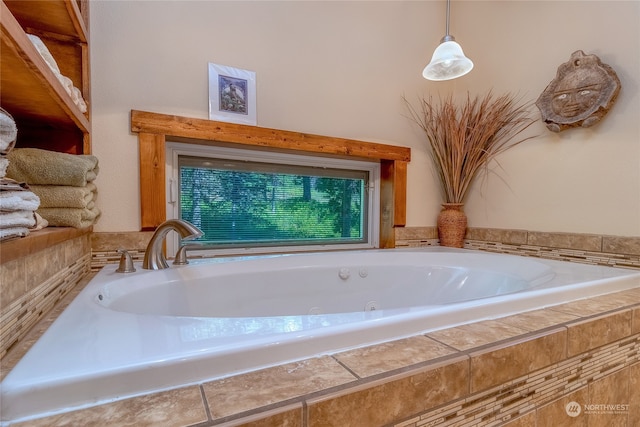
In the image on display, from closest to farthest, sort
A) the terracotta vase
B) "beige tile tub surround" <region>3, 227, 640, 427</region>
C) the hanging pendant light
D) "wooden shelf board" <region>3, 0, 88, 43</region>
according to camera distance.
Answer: "beige tile tub surround" <region>3, 227, 640, 427</region>
"wooden shelf board" <region>3, 0, 88, 43</region>
the hanging pendant light
the terracotta vase

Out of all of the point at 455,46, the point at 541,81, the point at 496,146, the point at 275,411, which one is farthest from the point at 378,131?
the point at 275,411

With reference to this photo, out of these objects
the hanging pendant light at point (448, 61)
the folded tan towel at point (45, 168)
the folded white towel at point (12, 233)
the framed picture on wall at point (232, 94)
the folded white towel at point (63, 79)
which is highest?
the hanging pendant light at point (448, 61)

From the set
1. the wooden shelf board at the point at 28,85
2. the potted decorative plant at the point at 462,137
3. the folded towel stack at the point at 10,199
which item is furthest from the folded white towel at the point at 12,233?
the potted decorative plant at the point at 462,137

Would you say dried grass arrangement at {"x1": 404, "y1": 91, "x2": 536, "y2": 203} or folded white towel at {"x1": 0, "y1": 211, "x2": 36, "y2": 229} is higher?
dried grass arrangement at {"x1": 404, "y1": 91, "x2": 536, "y2": 203}

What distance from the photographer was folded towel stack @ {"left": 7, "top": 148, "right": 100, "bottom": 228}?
857mm

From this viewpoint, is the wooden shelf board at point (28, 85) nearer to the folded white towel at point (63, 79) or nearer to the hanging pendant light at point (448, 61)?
the folded white towel at point (63, 79)

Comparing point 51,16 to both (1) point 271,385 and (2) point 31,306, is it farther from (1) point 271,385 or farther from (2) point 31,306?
(1) point 271,385

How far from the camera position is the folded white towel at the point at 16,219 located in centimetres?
51

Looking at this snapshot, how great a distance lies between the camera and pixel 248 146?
1.58m

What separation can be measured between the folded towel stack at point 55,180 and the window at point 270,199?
0.53 meters

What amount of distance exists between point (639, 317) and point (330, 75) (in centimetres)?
158

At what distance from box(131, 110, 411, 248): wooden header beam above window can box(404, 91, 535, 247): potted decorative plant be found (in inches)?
9.3

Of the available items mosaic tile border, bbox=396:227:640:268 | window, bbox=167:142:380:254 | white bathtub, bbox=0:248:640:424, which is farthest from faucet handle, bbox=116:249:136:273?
mosaic tile border, bbox=396:227:640:268

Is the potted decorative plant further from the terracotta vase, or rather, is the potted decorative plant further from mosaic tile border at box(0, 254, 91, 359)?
mosaic tile border at box(0, 254, 91, 359)
